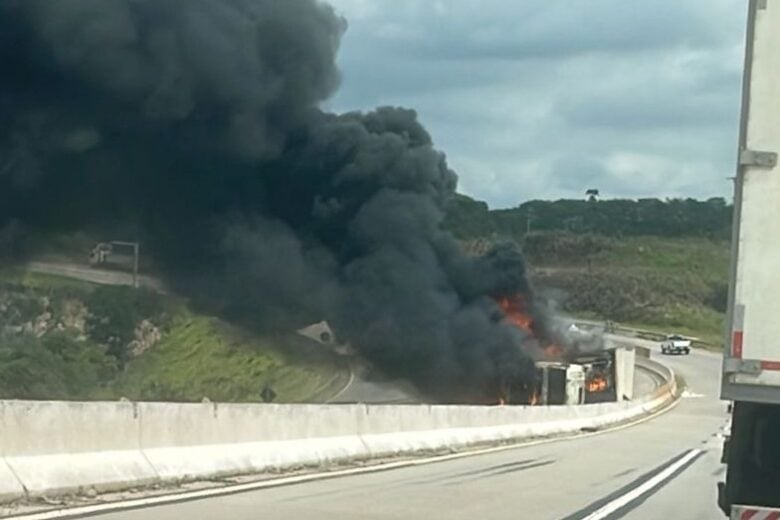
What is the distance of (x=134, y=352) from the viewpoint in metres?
38.2

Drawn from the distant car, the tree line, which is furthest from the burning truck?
the tree line

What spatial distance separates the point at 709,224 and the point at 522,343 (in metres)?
125

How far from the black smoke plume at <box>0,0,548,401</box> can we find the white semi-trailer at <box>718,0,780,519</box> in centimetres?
1866

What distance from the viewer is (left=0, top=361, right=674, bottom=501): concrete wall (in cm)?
1258

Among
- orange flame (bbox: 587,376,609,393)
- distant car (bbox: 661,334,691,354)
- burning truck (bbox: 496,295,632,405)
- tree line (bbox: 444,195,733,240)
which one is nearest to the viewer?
burning truck (bbox: 496,295,632,405)

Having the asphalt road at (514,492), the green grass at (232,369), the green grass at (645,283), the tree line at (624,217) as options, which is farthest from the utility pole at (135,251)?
the tree line at (624,217)

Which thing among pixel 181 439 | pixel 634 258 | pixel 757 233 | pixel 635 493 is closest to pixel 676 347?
pixel 634 258

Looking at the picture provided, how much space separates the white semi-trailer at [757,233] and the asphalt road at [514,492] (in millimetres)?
5950

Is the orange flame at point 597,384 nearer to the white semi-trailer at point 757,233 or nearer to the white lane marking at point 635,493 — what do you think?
the white lane marking at point 635,493

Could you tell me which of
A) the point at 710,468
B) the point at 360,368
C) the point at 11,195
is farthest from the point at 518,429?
the point at 11,195

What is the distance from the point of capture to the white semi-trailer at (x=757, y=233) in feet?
25.7

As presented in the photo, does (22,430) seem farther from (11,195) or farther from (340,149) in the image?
(340,149)

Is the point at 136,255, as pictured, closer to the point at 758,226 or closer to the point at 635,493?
the point at 635,493

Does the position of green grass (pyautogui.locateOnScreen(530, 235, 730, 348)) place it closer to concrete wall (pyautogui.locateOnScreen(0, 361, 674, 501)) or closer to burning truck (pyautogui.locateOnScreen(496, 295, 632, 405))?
burning truck (pyautogui.locateOnScreen(496, 295, 632, 405))
